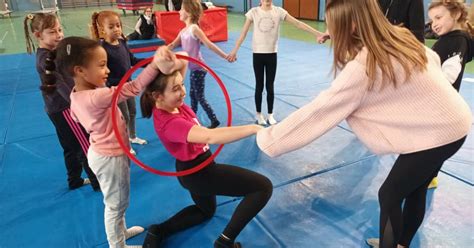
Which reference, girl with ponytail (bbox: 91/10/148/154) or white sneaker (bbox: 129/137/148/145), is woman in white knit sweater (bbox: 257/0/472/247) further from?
white sneaker (bbox: 129/137/148/145)

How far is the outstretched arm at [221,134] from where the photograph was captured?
1.80m

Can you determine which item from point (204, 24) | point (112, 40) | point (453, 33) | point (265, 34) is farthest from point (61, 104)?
point (204, 24)

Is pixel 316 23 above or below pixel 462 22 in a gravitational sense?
below

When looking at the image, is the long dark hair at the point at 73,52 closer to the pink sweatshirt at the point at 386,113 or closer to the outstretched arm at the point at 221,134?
the outstretched arm at the point at 221,134

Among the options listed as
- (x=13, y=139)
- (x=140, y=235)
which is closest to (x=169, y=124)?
(x=140, y=235)

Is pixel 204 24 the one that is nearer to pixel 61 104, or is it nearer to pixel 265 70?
pixel 265 70

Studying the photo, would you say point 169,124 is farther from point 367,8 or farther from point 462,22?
point 462,22

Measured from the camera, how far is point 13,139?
4414mm

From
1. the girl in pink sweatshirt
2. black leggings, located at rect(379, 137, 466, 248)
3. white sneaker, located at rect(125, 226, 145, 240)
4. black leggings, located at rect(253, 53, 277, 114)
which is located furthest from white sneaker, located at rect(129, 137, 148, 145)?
black leggings, located at rect(379, 137, 466, 248)

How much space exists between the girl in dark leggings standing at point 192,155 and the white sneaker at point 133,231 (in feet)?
0.75

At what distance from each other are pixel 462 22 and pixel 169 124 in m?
2.29

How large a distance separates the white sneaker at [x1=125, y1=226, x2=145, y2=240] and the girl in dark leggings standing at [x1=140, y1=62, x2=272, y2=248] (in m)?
0.23

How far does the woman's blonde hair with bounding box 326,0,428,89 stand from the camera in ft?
5.19

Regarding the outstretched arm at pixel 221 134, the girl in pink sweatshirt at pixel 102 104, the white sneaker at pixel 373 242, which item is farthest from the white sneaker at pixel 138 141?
the white sneaker at pixel 373 242
